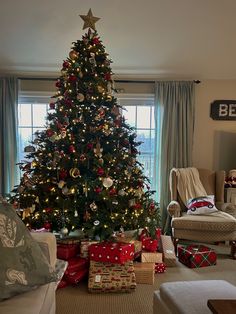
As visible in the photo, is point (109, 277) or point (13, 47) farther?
point (13, 47)

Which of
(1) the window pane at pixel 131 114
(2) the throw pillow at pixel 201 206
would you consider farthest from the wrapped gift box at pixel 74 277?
(1) the window pane at pixel 131 114

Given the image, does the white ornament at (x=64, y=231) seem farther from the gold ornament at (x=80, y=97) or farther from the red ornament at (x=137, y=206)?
the gold ornament at (x=80, y=97)

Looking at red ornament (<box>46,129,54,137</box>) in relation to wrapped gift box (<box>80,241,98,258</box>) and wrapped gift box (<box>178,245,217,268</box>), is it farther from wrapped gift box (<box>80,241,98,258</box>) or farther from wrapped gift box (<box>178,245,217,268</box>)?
wrapped gift box (<box>178,245,217,268</box>)

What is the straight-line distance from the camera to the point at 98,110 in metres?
2.80

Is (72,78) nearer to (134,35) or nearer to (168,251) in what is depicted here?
(134,35)

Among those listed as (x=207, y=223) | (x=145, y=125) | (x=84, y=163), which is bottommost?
(x=207, y=223)

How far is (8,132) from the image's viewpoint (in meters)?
3.96

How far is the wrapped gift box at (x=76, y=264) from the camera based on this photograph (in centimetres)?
250

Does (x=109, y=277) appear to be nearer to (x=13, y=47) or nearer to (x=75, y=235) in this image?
(x=75, y=235)

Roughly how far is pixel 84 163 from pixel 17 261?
4.89 feet

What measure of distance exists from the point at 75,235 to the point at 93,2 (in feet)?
8.06

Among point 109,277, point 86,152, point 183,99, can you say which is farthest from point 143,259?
point 183,99

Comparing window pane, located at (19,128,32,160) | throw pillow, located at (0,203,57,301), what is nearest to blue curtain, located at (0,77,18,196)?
window pane, located at (19,128,32,160)

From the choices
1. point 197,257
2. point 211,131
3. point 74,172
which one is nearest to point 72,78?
point 74,172
